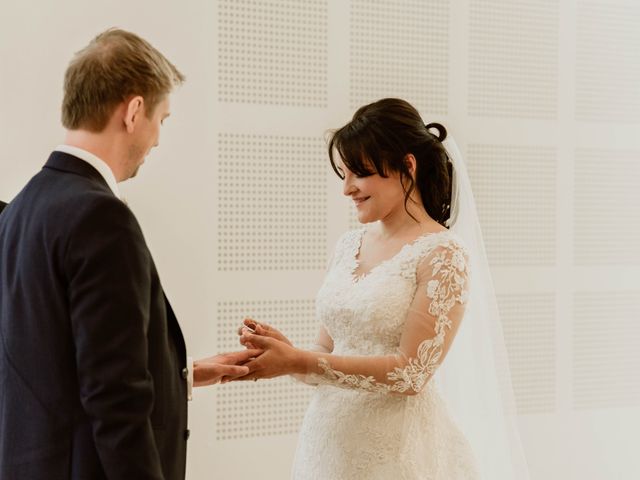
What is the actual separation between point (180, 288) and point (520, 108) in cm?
228

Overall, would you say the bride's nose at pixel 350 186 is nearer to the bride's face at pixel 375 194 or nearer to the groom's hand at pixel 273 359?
the bride's face at pixel 375 194

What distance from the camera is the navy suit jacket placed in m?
1.61

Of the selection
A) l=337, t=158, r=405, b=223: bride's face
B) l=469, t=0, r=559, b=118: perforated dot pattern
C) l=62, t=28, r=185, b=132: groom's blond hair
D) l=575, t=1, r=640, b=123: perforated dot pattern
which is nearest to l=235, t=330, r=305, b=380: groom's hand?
l=337, t=158, r=405, b=223: bride's face

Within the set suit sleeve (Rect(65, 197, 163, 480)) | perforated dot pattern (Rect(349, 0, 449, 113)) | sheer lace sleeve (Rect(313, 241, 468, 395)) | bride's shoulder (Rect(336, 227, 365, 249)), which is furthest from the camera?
perforated dot pattern (Rect(349, 0, 449, 113))

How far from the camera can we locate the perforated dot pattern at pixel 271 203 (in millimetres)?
3900

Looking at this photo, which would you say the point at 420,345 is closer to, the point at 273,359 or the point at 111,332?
the point at 273,359

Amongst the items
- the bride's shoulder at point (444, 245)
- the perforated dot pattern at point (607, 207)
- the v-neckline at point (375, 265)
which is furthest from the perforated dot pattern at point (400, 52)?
the bride's shoulder at point (444, 245)

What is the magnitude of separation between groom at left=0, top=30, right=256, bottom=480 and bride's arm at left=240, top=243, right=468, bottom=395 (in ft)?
1.97

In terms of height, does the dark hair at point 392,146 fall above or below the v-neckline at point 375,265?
above

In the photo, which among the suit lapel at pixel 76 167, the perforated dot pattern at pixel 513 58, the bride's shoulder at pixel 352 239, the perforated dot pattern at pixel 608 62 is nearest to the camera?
the suit lapel at pixel 76 167

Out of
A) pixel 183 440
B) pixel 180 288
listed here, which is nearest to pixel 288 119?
pixel 180 288

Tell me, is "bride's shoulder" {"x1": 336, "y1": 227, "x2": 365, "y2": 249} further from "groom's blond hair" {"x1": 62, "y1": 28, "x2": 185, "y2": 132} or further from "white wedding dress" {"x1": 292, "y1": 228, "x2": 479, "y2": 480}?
"groom's blond hair" {"x1": 62, "y1": 28, "x2": 185, "y2": 132}

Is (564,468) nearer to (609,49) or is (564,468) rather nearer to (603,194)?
(603,194)

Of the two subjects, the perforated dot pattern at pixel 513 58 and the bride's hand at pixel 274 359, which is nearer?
the bride's hand at pixel 274 359
